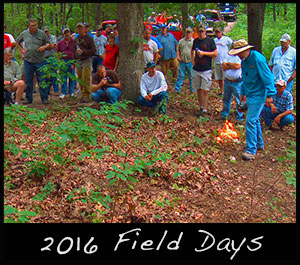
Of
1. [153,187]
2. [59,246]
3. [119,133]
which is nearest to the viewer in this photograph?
[59,246]

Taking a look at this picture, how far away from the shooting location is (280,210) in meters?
6.01

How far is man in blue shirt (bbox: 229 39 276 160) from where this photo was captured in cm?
749

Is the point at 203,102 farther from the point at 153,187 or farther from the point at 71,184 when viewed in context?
the point at 71,184

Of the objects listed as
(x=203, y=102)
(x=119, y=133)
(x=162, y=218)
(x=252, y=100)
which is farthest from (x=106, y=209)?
(x=203, y=102)

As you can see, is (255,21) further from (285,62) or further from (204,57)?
(204,57)

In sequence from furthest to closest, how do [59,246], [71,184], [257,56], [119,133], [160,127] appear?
1. [160,127]
2. [119,133]
3. [257,56]
4. [71,184]
5. [59,246]

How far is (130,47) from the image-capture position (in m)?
9.63

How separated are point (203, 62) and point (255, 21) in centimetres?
182

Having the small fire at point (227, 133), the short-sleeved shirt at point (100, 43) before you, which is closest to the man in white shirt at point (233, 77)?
the small fire at point (227, 133)

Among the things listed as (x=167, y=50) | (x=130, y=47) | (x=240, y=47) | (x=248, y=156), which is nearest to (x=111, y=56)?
(x=130, y=47)

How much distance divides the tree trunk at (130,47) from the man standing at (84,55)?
1.39 metres

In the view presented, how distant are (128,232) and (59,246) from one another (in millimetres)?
692

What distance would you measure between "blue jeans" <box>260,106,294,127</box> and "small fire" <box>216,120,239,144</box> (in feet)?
2.70

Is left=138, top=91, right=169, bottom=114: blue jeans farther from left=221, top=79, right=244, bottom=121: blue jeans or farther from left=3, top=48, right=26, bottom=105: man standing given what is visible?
left=3, top=48, right=26, bottom=105: man standing
